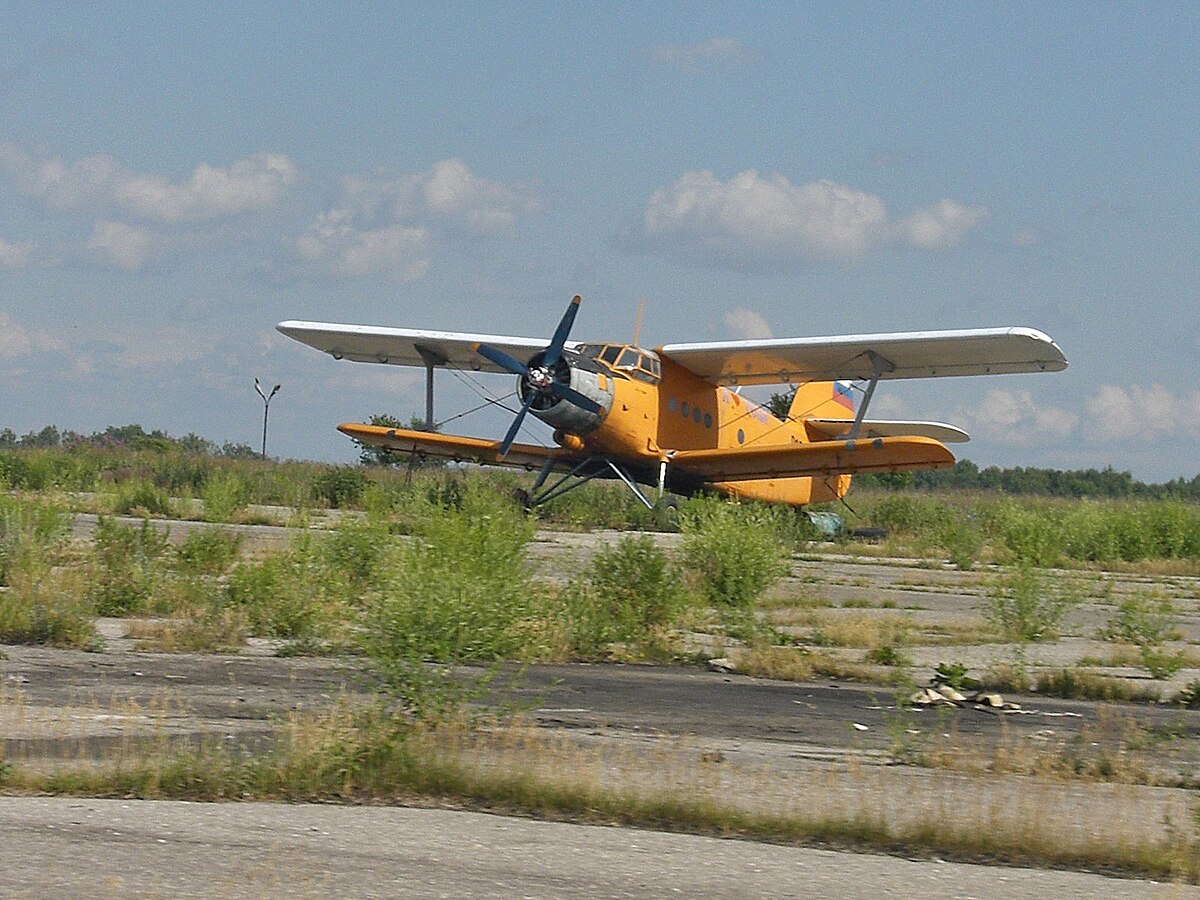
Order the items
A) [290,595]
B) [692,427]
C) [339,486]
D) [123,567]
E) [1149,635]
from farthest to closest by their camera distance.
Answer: [339,486], [692,427], [123,567], [1149,635], [290,595]

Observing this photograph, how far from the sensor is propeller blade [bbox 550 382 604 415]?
93.7 feet

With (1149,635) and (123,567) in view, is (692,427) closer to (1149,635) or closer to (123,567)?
(123,567)

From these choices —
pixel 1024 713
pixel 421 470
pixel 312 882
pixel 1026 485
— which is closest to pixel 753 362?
pixel 421 470

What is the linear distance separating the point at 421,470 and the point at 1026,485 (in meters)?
61.3

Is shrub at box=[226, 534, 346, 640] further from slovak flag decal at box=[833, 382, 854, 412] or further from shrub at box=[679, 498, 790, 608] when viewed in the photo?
slovak flag decal at box=[833, 382, 854, 412]

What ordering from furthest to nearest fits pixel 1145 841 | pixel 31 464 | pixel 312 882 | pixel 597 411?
1. pixel 31 464
2. pixel 597 411
3. pixel 1145 841
4. pixel 312 882

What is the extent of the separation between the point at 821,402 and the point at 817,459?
8.42m

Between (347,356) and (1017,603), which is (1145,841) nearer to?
(1017,603)

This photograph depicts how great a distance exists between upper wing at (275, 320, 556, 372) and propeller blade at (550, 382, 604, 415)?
4.24 meters

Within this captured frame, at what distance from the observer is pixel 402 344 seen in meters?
34.9

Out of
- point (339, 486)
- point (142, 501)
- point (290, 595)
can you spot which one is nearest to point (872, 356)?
point (339, 486)

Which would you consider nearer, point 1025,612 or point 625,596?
point 625,596

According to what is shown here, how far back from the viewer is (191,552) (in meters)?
16.2

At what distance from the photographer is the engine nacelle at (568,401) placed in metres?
28.7
